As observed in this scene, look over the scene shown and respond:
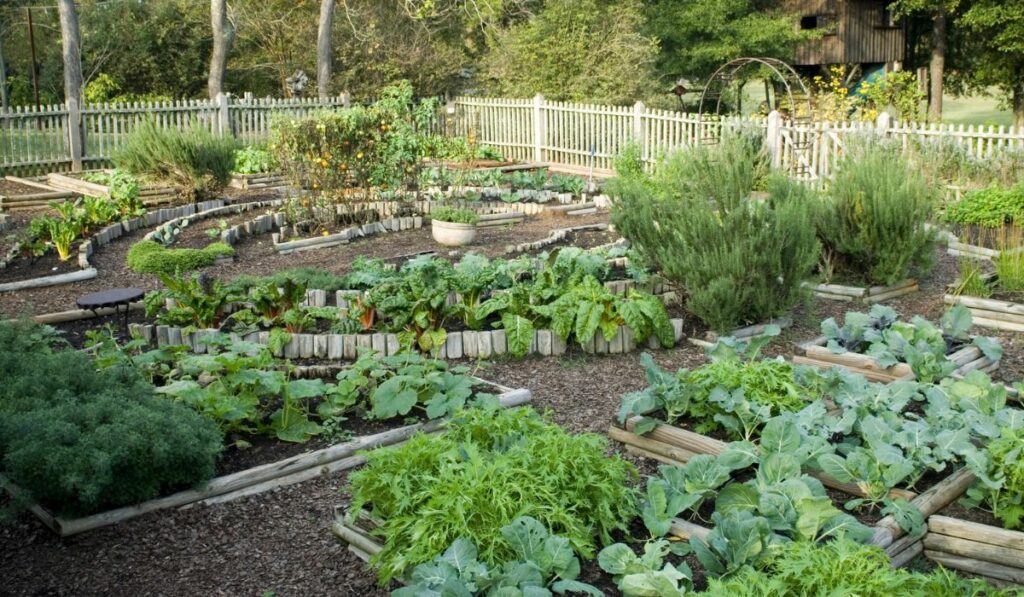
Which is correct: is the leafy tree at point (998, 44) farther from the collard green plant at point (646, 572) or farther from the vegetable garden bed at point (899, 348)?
the collard green plant at point (646, 572)

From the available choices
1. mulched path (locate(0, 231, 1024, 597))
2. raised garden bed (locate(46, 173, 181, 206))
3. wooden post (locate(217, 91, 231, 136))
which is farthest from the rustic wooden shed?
mulched path (locate(0, 231, 1024, 597))

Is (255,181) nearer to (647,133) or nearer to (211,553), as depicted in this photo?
(647,133)

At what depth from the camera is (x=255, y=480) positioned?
4723 millimetres

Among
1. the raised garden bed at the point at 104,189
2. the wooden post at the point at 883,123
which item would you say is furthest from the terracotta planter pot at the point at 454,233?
the wooden post at the point at 883,123

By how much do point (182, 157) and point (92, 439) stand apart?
9.98 m

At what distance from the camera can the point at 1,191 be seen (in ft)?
51.2

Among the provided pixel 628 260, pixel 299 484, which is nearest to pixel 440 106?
pixel 628 260

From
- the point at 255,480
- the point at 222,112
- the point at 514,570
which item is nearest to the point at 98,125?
the point at 222,112

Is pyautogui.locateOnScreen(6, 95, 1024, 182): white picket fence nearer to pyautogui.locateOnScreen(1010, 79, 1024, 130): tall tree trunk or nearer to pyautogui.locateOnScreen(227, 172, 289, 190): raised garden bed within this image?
pyautogui.locateOnScreen(227, 172, 289, 190): raised garden bed

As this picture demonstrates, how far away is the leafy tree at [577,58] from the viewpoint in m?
22.7

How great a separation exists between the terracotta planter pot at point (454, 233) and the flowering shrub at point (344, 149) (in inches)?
60.6

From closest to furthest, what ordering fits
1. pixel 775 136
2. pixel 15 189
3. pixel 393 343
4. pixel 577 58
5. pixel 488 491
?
pixel 488 491, pixel 393 343, pixel 775 136, pixel 15 189, pixel 577 58

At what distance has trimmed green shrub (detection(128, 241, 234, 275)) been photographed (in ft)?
32.2

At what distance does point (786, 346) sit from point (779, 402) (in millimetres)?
2314
